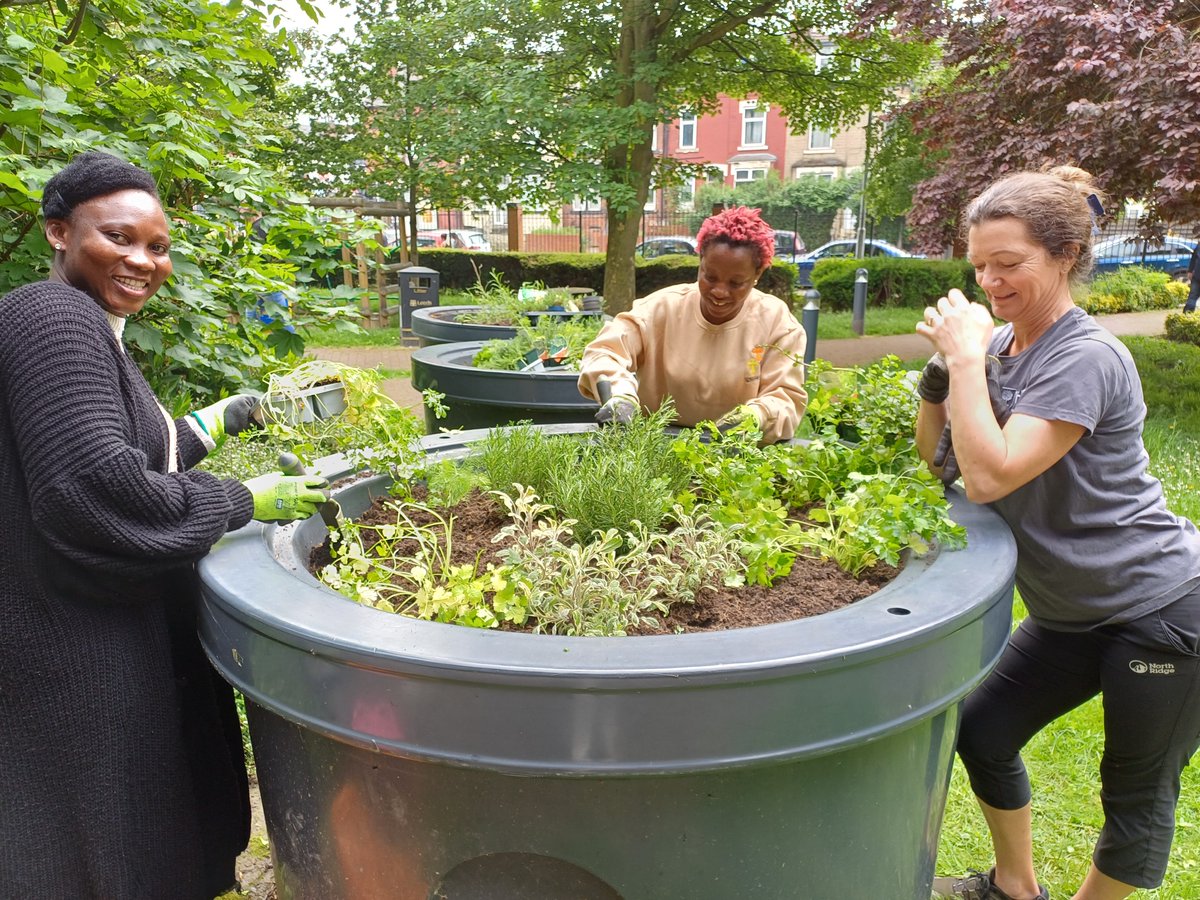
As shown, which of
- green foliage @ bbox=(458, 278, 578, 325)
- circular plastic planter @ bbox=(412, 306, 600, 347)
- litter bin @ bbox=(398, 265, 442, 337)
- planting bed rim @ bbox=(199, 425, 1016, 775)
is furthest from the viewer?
litter bin @ bbox=(398, 265, 442, 337)

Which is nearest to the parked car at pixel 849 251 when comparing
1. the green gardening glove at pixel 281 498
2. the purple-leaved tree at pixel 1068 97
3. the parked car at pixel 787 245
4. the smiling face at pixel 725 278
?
the parked car at pixel 787 245

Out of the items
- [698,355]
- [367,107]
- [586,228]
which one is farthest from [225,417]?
[586,228]

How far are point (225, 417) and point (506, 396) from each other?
1839 mm

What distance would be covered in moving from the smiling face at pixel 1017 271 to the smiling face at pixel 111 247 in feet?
5.44

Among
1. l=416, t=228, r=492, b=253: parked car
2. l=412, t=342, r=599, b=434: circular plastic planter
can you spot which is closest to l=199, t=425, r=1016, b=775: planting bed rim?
l=412, t=342, r=599, b=434: circular plastic planter

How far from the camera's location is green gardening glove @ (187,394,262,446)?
83.5 inches

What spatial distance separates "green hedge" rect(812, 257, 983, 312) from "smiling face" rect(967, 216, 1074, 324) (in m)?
15.6

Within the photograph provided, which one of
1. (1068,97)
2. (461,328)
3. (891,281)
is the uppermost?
(1068,97)

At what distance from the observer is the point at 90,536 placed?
5.02 ft

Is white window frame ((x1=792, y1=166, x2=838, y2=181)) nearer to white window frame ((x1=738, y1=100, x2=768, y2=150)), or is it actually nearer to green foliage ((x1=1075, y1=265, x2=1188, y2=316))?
white window frame ((x1=738, y1=100, x2=768, y2=150))

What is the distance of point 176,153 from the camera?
2.87 m

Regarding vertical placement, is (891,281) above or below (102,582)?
below

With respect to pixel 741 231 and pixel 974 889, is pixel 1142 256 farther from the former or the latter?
pixel 974 889

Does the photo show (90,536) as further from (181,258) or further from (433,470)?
(181,258)
